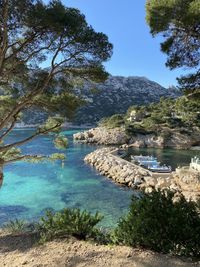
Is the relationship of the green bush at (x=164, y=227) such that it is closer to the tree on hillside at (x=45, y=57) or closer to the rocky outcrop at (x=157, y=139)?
the tree on hillside at (x=45, y=57)

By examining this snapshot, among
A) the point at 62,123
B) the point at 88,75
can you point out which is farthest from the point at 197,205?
the point at 62,123

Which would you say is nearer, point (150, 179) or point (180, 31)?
point (180, 31)

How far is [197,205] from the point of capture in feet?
18.7

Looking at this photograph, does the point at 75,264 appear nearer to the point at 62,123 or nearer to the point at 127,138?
the point at 62,123

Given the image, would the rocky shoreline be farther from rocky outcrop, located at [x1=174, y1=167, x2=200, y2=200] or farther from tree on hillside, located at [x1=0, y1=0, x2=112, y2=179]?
tree on hillside, located at [x1=0, y1=0, x2=112, y2=179]

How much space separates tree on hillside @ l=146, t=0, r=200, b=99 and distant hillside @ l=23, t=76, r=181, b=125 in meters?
89.1

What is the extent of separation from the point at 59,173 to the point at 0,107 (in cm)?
2351

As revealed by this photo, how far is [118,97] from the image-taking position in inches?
5251

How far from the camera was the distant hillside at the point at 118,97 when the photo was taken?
117606mm

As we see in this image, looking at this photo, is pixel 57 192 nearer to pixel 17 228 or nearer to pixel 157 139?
pixel 17 228

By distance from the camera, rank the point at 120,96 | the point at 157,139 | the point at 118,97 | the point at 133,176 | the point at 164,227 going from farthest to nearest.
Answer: the point at 120,96 → the point at 118,97 → the point at 157,139 → the point at 133,176 → the point at 164,227

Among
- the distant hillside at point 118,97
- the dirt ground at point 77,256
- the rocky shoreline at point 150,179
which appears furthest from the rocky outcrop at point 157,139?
the dirt ground at point 77,256

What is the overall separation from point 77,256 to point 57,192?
19.9 m

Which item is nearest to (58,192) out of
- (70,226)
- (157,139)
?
(70,226)
